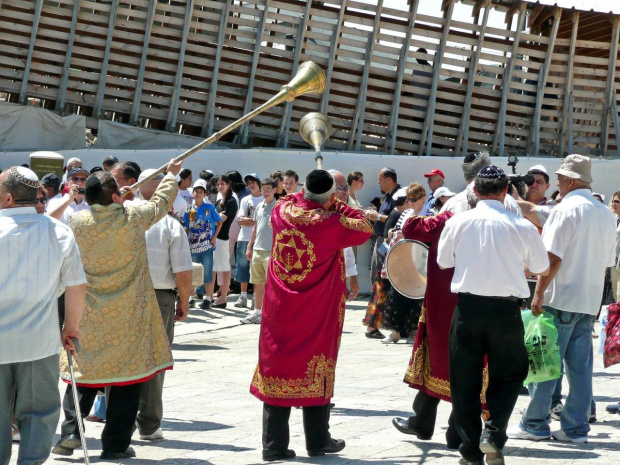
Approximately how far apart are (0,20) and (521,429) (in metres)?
13.0

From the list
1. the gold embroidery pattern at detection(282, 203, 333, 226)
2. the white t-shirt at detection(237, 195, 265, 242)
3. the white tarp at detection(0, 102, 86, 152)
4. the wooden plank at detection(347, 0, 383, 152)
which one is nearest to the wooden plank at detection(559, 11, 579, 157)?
the wooden plank at detection(347, 0, 383, 152)

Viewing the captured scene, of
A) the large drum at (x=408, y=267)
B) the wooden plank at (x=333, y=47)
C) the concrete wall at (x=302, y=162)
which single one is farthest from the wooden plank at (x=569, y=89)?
the large drum at (x=408, y=267)

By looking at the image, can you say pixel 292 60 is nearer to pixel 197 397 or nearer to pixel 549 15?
pixel 549 15

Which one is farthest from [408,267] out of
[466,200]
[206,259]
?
[206,259]

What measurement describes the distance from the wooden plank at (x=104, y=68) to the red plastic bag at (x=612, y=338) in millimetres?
11688

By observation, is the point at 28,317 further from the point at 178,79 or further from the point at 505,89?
the point at 505,89

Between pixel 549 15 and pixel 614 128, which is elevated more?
pixel 549 15

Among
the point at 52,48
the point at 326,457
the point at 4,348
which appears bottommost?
the point at 326,457

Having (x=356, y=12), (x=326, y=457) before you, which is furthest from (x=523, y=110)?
(x=326, y=457)

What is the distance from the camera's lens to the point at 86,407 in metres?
6.93

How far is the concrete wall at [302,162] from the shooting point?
53.9ft

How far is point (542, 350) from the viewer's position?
7.00 metres

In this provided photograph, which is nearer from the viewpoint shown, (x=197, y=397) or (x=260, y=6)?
(x=197, y=397)

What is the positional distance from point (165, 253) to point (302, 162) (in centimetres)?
939
